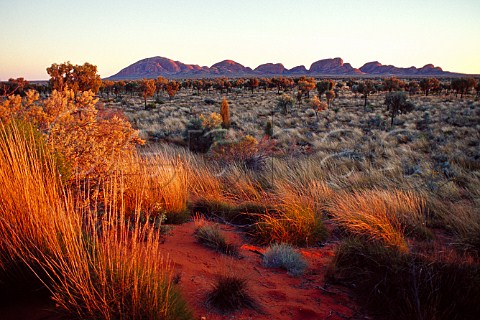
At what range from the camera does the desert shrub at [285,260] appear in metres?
3.75

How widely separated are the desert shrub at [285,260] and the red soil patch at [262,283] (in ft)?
0.21

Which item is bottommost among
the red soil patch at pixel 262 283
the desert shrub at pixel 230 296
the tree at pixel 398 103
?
the red soil patch at pixel 262 283

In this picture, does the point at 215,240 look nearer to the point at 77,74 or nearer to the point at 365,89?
the point at 77,74

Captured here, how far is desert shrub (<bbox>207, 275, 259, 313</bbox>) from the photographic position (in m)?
2.89

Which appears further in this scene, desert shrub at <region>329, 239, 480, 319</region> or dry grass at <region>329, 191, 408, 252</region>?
dry grass at <region>329, 191, 408, 252</region>

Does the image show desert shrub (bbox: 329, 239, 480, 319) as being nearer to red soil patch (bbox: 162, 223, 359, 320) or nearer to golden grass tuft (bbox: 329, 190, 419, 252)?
red soil patch (bbox: 162, 223, 359, 320)

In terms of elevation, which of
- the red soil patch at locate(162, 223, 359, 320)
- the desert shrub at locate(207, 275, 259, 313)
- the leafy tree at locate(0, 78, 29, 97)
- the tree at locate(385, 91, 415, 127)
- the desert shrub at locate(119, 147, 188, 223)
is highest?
the leafy tree at locate(0, 78, 29, 97)

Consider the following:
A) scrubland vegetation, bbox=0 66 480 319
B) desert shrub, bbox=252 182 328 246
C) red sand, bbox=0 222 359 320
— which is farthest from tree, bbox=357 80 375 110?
red sand, bbox=0 222 359 320

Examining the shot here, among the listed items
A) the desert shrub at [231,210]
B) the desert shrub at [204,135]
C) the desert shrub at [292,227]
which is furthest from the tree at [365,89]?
the desert shrub at [292,227]

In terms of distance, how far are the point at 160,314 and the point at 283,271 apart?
188 centimetres

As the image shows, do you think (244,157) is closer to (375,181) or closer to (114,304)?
(375,181)

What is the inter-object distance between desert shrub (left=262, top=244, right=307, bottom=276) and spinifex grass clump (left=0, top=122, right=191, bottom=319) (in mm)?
1455

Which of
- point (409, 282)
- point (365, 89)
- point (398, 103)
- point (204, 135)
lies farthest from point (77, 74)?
point (365, 89)

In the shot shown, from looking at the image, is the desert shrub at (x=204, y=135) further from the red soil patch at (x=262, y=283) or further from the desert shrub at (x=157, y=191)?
the red soil patch at (x=262, y=283)
